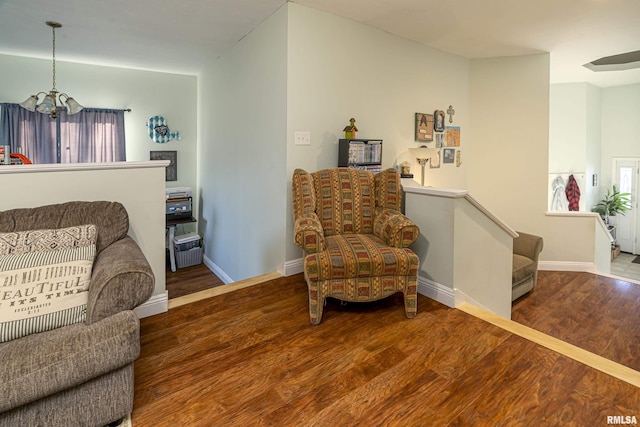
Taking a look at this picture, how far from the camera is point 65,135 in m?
4.43

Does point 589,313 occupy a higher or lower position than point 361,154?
lower

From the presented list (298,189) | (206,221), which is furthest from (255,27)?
(206,221)

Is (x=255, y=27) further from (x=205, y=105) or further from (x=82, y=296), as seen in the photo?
(x=82, y=296)

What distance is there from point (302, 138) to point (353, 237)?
1.03 meters

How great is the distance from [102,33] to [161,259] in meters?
2.64

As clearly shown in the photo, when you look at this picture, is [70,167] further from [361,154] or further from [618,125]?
[618,125]

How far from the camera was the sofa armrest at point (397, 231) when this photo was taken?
2303 mm

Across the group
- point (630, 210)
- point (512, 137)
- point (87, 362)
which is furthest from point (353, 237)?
point (630, 210)

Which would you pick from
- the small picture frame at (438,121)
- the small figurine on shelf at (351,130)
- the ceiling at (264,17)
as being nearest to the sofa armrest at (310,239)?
the small figurine on shelf at (351,130)

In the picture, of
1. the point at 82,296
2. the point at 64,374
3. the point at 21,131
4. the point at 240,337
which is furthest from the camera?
the point at 21,131

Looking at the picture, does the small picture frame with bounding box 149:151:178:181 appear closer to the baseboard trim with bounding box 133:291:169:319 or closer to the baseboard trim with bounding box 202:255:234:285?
the baseboard trim with bounding box 202:255:234:285

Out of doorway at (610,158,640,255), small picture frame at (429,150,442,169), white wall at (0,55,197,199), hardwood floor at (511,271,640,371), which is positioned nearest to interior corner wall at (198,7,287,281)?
white wall at (0,55,197,199)

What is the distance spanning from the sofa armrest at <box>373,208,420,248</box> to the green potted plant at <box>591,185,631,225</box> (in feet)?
20.7

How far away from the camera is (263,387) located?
1.59 metres
